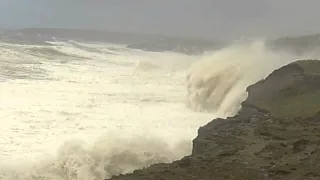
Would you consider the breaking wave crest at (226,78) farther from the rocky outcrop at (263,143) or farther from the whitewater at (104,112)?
the rocky outcrop at (263,143)

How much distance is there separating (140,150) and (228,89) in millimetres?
8419

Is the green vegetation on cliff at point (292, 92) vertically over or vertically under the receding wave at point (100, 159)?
over

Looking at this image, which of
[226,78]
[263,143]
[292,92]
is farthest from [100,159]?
[226,78]

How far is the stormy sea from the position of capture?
35.9ft

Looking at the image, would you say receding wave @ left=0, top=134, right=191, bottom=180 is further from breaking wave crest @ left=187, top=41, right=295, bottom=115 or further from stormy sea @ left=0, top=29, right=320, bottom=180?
breaking wave crest @ left=187, top=41, right=295, bottom=115

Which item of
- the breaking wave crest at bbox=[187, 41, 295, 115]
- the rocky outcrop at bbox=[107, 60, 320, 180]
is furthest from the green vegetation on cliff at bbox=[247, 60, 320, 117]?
the breaking wave crest at bbox=[187, 41, 295, 115]

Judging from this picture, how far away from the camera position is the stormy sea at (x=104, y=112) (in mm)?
10945

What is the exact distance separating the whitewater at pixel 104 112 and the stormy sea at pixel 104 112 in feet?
0.07

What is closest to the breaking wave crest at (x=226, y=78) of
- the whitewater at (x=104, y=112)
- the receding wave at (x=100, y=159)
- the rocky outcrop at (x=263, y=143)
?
the whitewater at (x=104, y=112)

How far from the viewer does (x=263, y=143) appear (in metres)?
9.66

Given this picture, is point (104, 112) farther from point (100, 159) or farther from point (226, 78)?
point (100, 159)

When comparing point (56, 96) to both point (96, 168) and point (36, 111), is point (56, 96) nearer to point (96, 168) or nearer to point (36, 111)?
point (36, 111)

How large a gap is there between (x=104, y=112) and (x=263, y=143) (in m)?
8.11

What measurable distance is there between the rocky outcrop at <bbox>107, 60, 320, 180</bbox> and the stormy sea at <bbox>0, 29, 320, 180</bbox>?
1.47 m
